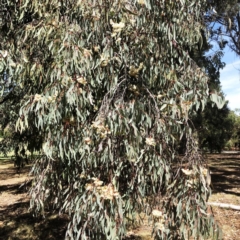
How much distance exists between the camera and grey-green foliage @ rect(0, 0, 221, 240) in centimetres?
171

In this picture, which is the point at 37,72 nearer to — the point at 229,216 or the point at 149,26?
the point at 149,26

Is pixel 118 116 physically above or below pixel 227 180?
above

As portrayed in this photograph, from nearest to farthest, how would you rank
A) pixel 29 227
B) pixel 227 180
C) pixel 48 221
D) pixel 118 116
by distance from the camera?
pixel 118 116
pixel 29 227
pixel 48 221
pixel 227 180

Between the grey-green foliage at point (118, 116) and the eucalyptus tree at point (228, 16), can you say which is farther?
the eucalyptus tree at point (228, 16)

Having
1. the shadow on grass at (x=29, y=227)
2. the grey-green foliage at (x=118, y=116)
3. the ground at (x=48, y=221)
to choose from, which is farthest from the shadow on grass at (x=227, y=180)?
the grey-green foliage at (x=118, y=116)

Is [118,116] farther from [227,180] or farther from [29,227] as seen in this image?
[227,180]

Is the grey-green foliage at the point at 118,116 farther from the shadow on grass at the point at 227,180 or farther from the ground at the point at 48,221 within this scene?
the shadow on grass at the point at 227,180

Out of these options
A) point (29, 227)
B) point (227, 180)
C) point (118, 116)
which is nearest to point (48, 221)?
point (29, 227)

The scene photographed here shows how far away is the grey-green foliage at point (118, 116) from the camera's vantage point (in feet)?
5.59

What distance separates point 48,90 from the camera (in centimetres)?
188

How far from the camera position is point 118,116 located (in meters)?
1.66

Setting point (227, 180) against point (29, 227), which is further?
point (227, 180)

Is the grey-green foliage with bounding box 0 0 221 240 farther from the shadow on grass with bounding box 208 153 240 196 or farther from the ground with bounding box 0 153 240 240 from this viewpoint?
the shadow on grass with bounding box 208 153 240 196

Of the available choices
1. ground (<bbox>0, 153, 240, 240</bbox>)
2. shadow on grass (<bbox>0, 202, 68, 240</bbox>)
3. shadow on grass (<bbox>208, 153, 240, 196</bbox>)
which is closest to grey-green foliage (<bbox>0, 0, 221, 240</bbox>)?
ground (<bbox>0, 153, 240, 240</bbox>)
